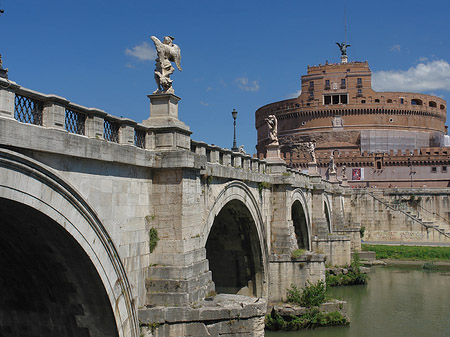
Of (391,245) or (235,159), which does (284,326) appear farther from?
(391,245)

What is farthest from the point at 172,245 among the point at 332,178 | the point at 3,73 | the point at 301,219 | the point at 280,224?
the point at 332,178

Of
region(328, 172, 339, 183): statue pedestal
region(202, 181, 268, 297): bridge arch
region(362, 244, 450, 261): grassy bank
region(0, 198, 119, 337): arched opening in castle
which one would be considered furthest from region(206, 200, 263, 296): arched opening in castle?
region(362, 244, 450, 261): grassy bank

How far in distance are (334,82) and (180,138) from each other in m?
70.9

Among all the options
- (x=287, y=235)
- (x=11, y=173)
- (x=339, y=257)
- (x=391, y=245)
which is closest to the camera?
(x=11, y=173)

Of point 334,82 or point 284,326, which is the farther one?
point 334,82

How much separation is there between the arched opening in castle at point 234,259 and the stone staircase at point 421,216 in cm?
3440

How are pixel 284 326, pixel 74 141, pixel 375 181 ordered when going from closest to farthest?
pixel 74 141 → pixel 284 326 → pixel 375 181

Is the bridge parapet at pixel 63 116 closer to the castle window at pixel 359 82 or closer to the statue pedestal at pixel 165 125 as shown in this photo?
the statue pedestal at pixel 165 125

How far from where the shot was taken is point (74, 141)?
8.88 meters

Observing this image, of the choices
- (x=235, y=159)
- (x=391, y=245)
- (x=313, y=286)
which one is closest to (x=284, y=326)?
(x=313, y=286)

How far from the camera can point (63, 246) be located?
9438 millimetres

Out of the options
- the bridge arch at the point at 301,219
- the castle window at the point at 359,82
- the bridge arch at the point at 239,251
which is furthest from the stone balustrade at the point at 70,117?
the castle window at the point at 359,82

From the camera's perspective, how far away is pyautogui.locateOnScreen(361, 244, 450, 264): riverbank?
1751 inches

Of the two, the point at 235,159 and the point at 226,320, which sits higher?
the point at 235,159
